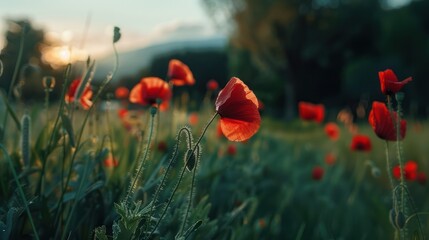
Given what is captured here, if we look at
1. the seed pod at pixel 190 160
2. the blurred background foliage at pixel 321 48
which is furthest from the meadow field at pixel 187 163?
the blurred background foliage at pixel 321 48

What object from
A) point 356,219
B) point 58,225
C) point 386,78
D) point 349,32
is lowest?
point 356,219

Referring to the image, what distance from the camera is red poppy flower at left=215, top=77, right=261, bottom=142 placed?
120 cm

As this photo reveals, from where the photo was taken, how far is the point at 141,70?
83.8ft

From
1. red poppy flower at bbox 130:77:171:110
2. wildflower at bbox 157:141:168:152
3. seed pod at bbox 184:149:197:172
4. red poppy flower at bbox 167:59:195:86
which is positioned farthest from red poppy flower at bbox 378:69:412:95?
wildflower at bbox 157:141:168:152

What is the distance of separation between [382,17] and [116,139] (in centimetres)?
2134

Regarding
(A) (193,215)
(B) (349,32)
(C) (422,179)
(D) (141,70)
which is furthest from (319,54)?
(A) (193,215)

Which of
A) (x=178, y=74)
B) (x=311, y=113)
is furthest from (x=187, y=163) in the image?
(x=311, y=113)

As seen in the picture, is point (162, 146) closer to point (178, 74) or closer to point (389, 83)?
point (178, 74)

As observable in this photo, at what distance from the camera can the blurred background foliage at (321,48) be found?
1988 centimetres

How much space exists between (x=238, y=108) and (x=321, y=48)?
2226 cm

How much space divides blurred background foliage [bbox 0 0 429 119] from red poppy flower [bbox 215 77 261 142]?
18.2 meters

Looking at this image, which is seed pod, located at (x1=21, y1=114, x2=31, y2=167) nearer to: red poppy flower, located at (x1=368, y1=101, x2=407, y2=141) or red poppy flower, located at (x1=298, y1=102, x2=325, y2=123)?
red poppy flower, located at (x1=368, y1=101, x2=407, y2=141)

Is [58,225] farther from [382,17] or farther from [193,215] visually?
[382,17]

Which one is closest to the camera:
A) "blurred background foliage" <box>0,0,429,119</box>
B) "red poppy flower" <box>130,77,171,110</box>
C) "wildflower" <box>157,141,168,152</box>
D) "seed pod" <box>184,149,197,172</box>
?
"seed pod" <box>184,149,197,172</box>
